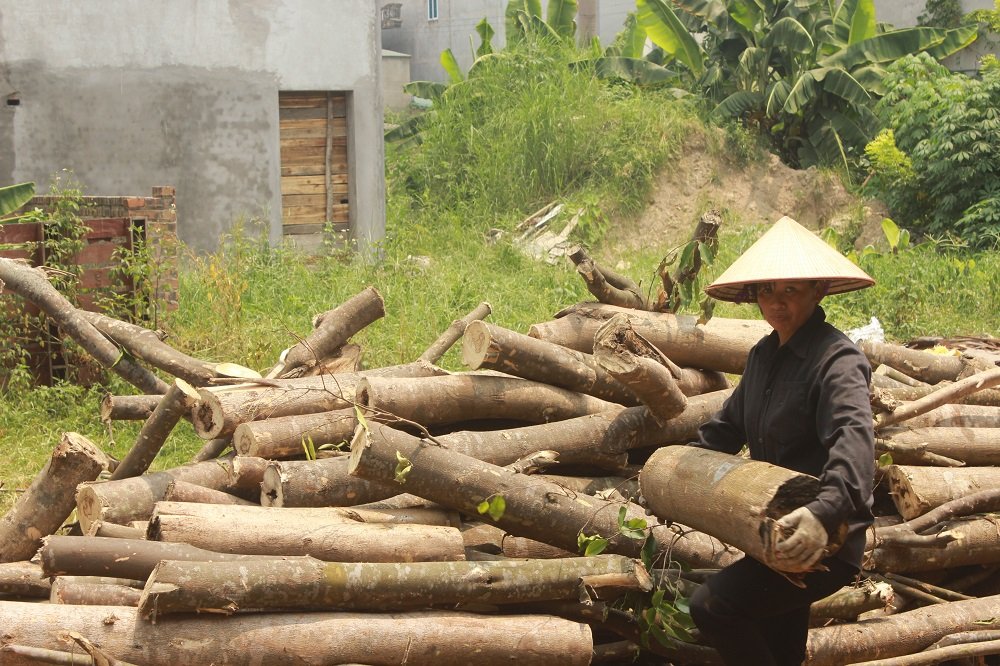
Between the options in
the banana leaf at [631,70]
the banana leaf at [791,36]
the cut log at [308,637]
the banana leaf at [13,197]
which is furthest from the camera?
the banana leaf at [631,70]

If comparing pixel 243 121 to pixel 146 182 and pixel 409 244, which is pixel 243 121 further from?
pixel 409 244

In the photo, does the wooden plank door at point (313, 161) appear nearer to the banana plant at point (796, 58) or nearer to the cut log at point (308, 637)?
the banana plant at point (796, 58)

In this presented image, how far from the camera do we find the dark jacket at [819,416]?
3.54m

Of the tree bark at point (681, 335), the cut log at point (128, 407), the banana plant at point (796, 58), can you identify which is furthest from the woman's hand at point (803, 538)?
the banana plant at point (796, 58)

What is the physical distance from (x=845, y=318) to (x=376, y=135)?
642 centimetres

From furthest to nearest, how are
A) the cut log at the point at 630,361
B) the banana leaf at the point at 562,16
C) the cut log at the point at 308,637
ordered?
the banana leaf at the point at 562,16 → the cut log at the point at 630,361 → the cut log at the point at 308,637

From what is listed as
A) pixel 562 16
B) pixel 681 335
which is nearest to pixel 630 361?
pixel 681 335

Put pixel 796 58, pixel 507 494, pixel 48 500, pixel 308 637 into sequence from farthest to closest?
pixel 796 58, pixel 48 500, pixel 507 494, pixel 308 637

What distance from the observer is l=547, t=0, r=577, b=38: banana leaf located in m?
19.8

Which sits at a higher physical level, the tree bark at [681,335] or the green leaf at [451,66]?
the green leaf at [451,66]

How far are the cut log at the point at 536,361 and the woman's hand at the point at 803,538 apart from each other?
2.17 m

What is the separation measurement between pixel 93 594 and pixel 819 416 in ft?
9.15

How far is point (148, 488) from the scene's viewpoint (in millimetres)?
5074

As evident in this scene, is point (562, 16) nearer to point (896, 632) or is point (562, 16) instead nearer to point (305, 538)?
point (896, 632)
